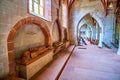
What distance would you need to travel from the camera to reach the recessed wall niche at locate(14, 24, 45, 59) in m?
2.20

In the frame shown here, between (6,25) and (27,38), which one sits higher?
(6,25)

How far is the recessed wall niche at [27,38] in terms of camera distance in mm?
2201

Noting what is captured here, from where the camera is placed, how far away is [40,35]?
11.1 feet

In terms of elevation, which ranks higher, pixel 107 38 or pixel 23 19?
pixel 23 19

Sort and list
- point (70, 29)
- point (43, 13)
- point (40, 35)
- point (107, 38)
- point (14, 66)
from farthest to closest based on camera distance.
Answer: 1. point (70, 29)
2. point (107, 38)
3. point (43, 13)
4. point (40, 35)
5. point (14, 66)

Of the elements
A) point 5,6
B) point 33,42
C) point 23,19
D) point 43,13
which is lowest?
point 33,42

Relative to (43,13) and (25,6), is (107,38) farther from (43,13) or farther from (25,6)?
(25,6)

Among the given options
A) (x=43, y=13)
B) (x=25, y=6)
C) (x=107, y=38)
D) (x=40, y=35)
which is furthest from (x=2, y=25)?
(x=107, y=38)

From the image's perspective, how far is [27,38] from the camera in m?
2.60

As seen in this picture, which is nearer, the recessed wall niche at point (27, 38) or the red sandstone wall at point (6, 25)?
the red sandstone wall at point (6, 25)

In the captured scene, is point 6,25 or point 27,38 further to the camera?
point 27,38

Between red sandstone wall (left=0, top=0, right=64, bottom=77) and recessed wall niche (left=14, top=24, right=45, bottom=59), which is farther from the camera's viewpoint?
recessed wall niche (left=14, top=24, right=45, bottom=59)

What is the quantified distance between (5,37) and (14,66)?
67cm

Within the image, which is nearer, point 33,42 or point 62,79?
point 62,79
